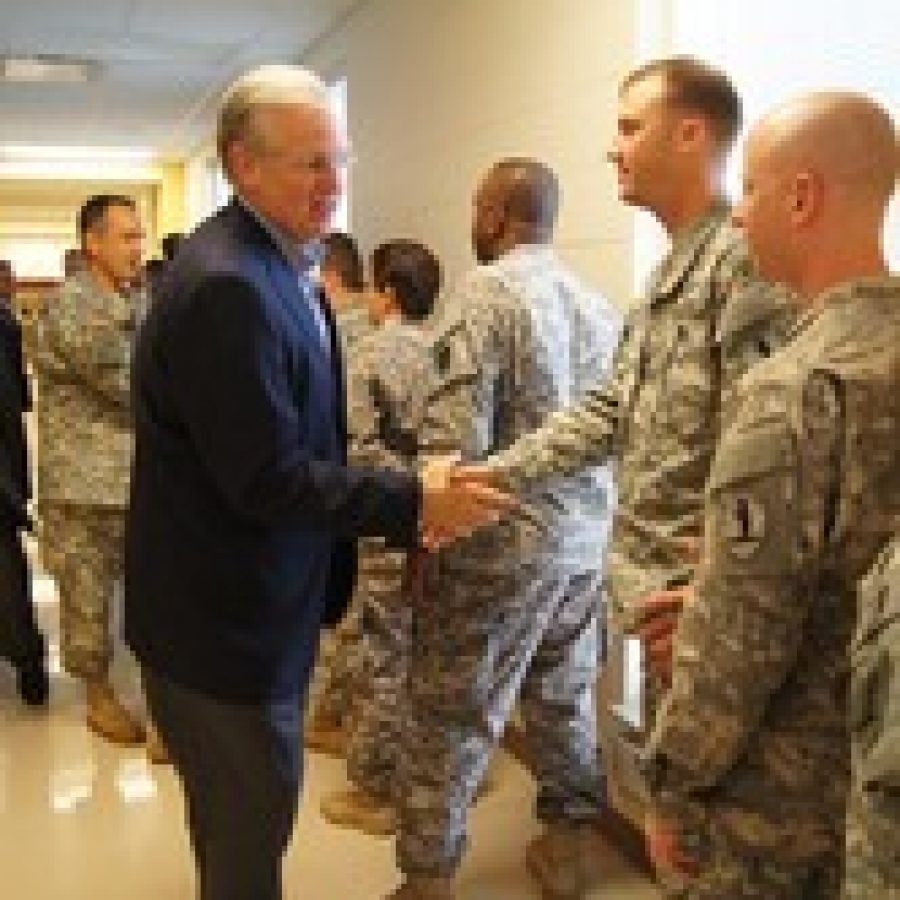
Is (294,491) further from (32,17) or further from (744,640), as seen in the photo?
(32,17)

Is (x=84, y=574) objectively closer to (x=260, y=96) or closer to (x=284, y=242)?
(x=284, y=242)

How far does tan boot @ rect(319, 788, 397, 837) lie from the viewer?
295 cm

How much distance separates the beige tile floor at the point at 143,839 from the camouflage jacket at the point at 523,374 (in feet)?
2.65

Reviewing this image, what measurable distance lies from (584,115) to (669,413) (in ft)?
4.78

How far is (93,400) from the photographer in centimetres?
359

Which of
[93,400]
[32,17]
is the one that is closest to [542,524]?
[93,400]

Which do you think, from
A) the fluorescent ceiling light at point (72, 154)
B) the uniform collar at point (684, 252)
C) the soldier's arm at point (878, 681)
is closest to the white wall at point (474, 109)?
the uniform collar at point (684, 252)

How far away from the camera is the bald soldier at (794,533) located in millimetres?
1173

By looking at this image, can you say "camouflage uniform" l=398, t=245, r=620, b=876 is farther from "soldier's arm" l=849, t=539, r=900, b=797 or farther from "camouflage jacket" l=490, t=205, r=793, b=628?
"soldier's arm" l=849, t=539, r=900, b=797

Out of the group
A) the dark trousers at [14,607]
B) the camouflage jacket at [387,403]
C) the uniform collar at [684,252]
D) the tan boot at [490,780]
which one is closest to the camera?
the uniform collar at [684,252]

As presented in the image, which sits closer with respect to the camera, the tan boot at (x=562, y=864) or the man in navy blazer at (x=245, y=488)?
the man in navy blazer at (x=245, y=488)

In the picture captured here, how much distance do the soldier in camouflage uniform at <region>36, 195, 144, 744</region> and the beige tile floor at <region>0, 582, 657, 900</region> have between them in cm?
26

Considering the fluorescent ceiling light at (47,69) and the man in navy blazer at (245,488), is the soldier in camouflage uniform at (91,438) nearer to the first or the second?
the man in navy blazer at (245,488)

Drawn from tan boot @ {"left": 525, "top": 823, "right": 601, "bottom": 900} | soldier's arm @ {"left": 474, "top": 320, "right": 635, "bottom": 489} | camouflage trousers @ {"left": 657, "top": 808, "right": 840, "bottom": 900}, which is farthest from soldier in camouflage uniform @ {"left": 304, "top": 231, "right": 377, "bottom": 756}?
camouflage trousers @ {"left": 657, "top": 808, "right": 840, "bottom": 900}
